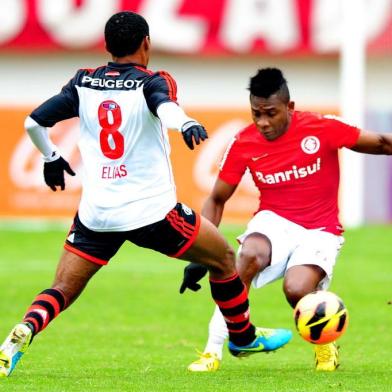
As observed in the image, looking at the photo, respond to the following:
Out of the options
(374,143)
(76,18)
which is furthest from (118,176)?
(76,18)

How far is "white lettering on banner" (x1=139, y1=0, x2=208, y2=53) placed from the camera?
27469mm

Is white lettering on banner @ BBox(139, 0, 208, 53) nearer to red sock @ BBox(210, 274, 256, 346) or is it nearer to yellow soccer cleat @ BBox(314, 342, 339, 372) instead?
yellow soccer cleat @ BBox(314, 342, 339, 372)

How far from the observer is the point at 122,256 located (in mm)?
21594

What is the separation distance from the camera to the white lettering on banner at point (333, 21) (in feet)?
89.8

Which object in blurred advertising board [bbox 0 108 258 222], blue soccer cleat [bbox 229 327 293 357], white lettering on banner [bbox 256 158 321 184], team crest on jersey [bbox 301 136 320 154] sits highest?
team crest on jersey [bbox 301 136 320 154]

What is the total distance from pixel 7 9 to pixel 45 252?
7700 millimetres

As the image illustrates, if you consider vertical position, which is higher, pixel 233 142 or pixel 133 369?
pixel 233 142

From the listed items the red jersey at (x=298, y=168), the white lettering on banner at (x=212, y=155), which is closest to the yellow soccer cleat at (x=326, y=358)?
the red jersey at (x=298, y=168)

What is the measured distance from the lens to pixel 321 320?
8586mm

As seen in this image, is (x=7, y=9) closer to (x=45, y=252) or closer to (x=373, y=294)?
(x=45, y=252)

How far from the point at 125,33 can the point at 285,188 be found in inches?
88.7

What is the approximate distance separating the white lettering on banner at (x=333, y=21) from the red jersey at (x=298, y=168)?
58.2 feet

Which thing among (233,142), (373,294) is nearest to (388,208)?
(373,294)

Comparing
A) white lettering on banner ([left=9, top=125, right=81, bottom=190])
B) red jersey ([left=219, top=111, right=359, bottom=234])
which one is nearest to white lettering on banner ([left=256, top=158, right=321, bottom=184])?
red jersey ([left=219, top=111, right=359, bottom=234])
